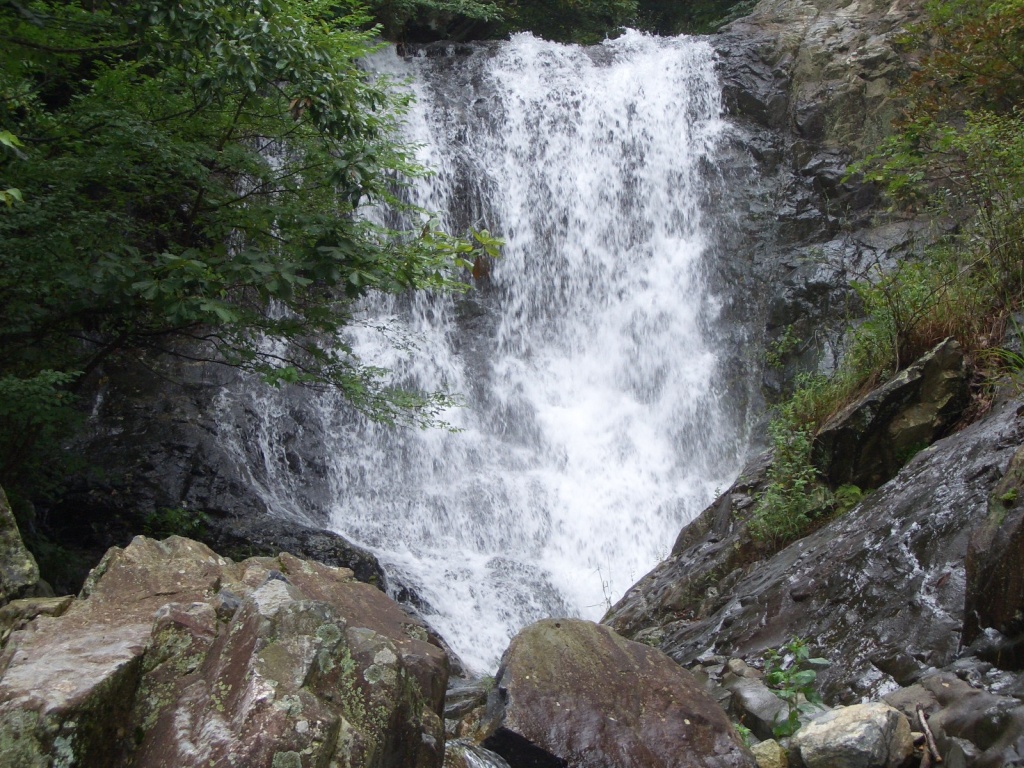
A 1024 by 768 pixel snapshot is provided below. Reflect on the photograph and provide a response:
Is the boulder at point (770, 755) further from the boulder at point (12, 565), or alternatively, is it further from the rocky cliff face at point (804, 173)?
the rocky cliff face at point (804, 173)

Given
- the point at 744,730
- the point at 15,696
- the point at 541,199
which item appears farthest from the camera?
the point at 541,199

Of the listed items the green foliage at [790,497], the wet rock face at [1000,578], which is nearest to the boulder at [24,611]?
the wet rock face at [1000,578]

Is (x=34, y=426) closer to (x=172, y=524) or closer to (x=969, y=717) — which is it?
(x=172, y=524)

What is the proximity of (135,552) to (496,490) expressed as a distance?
6.75 metres

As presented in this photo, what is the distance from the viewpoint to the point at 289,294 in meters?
5.76

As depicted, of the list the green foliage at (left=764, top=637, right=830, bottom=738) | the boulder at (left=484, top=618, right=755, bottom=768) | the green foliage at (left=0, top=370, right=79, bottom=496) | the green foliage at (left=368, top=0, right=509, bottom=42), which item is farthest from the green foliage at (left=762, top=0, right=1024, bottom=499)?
the green foliage at (left=368, top=0, right=509, bottom=42)

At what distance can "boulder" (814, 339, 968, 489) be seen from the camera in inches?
255

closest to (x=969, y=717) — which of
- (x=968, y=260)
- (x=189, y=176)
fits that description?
(x=968, y=260)

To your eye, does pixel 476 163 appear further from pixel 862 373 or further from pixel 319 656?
pixel 319 656

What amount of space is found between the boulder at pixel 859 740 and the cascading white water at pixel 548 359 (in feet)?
16.6

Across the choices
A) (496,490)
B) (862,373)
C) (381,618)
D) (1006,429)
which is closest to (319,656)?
(381,618)

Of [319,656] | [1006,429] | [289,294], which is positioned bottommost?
[319,656]

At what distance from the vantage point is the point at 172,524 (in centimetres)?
873

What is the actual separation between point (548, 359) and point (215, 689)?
1033 centimetres
